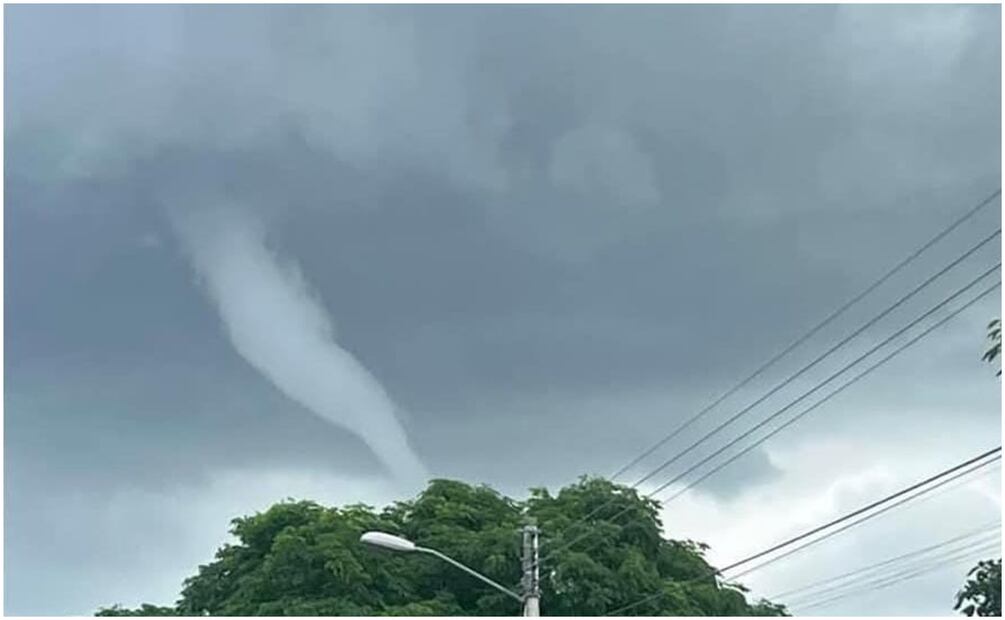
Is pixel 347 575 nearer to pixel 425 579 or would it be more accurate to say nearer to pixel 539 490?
pixel 425 579

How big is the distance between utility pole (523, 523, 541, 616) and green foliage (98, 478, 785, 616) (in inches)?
112

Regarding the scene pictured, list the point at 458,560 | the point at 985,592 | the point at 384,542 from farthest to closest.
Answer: the point at 458,560
the point at 384,542
the point at 985,592

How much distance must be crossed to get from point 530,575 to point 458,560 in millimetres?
4646

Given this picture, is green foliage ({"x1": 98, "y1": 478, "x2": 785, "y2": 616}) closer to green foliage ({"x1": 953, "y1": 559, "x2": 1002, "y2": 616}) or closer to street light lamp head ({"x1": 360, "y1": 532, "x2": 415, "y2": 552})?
street light lamp head ({"x1": 360, "y1": 532, "x2": 415, "y2": 552})

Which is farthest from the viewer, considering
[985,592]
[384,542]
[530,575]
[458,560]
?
[458,560]

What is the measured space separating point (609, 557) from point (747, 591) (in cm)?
226

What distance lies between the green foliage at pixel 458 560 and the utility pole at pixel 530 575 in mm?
2847

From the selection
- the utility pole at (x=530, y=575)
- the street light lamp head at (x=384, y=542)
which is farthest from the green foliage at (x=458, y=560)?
the street light lamp head at (x=384, y=542)

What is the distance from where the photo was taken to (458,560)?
2119 cm

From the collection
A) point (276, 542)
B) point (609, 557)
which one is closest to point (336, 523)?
point (276, 542)

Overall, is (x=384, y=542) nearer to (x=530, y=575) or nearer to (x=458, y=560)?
(x=530, y=575)

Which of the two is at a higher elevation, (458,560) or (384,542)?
(458,560)

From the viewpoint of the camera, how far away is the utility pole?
1620 centimetres

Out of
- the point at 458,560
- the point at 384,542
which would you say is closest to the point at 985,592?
the point at 384,542
